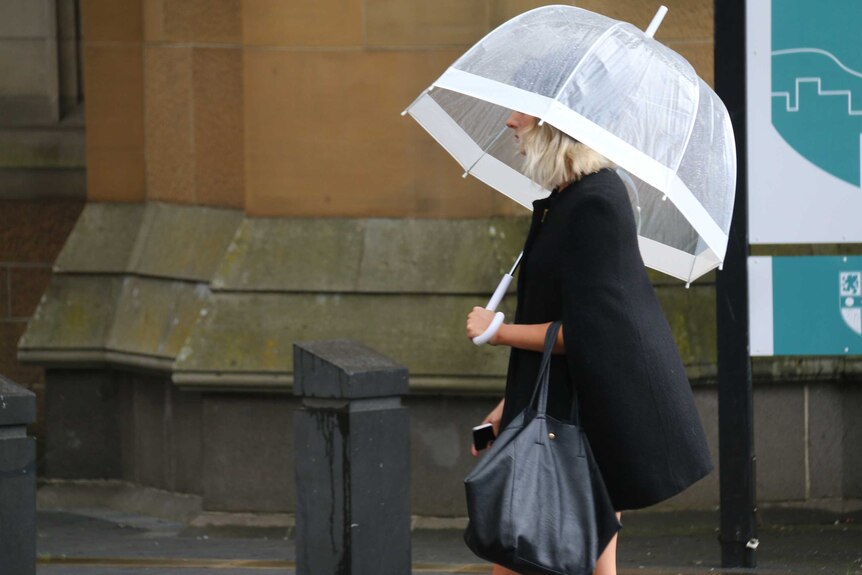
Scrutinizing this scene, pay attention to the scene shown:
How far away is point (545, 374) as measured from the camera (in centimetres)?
409

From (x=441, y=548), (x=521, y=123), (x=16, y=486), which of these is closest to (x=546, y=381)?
(x=521, y=123)

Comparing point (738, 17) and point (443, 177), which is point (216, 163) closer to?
point (443, 177)

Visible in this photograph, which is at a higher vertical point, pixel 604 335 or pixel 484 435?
pixel 604 335

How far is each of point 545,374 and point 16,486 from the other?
1733 mm

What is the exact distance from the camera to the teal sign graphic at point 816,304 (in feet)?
21.1

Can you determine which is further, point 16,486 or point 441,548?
point 441,548

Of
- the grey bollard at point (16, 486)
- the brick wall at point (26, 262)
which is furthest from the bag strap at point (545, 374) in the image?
the brick wall at point (26, 262)

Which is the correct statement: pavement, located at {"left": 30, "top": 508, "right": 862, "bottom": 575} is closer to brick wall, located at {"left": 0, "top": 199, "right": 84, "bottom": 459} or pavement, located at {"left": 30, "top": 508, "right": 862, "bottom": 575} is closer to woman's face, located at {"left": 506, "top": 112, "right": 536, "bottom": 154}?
brick wall, located at {"left": 0, "top": 199, "right": 84, "bottom": 459}

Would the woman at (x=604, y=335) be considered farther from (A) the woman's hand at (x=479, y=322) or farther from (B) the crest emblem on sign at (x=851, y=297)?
(B) the crest emblem on sign at (x=851, y=297)

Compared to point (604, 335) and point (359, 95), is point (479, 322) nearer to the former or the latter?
point (604, 335)

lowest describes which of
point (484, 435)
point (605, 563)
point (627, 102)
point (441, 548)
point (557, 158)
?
point (441, 548)

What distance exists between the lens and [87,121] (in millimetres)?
8727

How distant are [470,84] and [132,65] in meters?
4.76

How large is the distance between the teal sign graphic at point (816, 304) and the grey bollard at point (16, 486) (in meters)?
2.95
